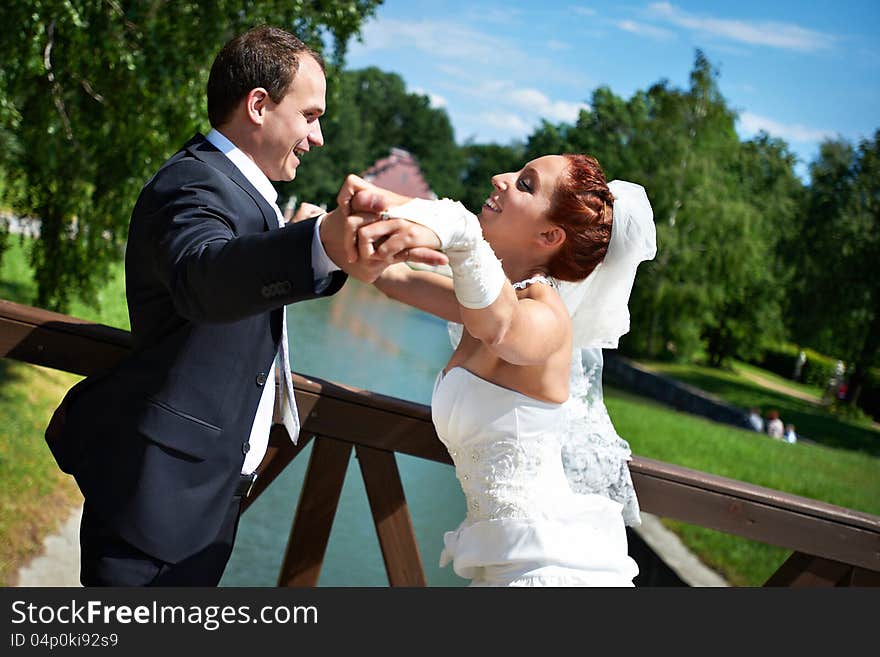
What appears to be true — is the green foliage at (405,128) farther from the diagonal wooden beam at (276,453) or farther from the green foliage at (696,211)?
the diagonal wooden beam at (276,453)

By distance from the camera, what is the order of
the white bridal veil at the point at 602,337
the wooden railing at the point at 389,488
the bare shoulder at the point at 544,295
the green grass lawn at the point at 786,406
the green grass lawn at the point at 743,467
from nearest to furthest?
1. the bare shoulder at the point at 544,295
2. the white bridal veil at the point at 602,337
3. the wooden railing at the point at 389,488
4. the green grass lawn at the point at 743,467
5. the green grass lawn at the point at 786,406

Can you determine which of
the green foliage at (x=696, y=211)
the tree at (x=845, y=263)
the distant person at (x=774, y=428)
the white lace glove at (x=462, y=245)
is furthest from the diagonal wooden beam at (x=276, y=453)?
the green foliage at (x=696, y=211)

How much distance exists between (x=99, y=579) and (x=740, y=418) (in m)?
24.2

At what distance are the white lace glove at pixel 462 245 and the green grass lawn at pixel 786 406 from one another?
21378 mm

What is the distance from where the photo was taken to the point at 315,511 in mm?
2895

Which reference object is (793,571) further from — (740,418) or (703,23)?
(703,23)

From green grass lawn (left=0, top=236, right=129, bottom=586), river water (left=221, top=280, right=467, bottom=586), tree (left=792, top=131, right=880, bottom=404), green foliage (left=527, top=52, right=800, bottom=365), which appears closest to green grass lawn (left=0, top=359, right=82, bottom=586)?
green grass lawn (left=0, top=236, right=129, bottom=586)

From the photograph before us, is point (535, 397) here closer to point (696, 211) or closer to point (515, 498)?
point (515, 498)

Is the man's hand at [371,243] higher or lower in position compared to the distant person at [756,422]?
higher

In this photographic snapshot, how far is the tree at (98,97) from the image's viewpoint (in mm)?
7344

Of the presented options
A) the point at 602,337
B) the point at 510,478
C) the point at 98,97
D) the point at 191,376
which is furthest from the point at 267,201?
the point at 98,97

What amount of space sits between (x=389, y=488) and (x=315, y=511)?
23 centimetres

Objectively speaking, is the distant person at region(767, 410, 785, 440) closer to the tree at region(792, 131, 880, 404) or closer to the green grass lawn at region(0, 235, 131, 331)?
the tree at region(792, 131, 880, 404)

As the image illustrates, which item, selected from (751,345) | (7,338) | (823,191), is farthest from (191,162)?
(751,345)
